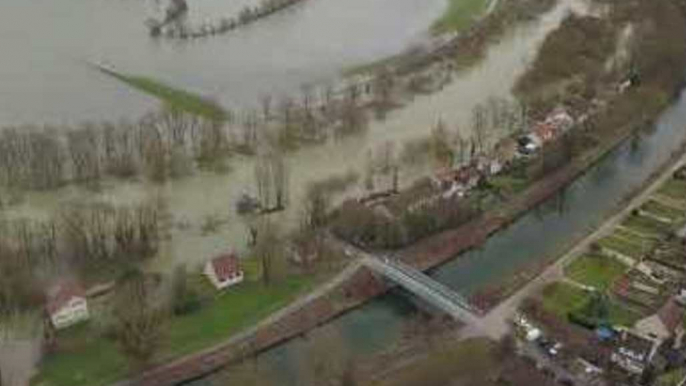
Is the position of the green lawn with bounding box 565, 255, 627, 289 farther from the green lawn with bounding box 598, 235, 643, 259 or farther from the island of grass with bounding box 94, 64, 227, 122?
the island of grass with bounding box 94, 64, 227, 122

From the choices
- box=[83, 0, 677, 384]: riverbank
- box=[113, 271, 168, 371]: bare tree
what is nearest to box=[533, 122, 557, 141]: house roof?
box=[83, 0, 677, 384]: riverbank

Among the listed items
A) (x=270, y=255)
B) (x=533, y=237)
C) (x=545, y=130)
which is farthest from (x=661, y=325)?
(x=545, y=130)

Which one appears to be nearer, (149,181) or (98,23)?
(149,181)

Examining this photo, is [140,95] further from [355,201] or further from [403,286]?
[403,286]

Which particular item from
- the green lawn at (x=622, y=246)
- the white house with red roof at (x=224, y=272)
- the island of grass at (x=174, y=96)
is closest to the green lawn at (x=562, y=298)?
the green lawn at (x=622, y=246)

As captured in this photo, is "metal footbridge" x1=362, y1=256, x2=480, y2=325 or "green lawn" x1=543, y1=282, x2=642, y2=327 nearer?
"metal footbridge" x1=362, y1=256, x2=480, y2=325

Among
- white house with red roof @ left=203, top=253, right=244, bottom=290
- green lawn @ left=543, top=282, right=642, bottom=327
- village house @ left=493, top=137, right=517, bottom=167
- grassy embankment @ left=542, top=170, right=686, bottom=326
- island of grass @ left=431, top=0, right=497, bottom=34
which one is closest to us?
green lawn @ left=543, top=282, right=642, bottom=327

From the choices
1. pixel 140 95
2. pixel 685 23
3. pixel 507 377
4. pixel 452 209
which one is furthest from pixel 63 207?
pixel 685 23

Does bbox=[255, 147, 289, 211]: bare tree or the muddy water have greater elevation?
the muddy water
